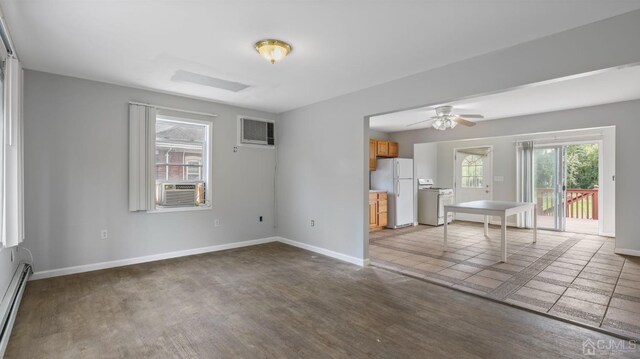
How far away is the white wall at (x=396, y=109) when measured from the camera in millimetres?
2424

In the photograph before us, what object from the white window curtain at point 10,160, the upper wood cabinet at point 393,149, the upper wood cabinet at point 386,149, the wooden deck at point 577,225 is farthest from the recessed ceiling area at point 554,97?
the white window curtain at point 10,160

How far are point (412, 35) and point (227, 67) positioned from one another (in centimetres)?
198

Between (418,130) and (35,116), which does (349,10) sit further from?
(418,130)

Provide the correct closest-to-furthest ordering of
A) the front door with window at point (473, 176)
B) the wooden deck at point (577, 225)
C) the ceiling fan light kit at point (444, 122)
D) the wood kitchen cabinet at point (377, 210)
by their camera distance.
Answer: the ceiling fan light kit at point (444, 122), the wooden deck at point (577, 225), the wood kitchen cabinet at point (377, 210), the front door with window at point (473, 176)

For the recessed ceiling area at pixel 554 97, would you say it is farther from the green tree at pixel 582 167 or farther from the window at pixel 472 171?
the green tree at pixel 582 167

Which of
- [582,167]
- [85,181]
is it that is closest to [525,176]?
[582,167]

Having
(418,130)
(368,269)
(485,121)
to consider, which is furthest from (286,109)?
(485,121)

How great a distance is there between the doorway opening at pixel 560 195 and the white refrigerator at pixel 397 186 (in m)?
2.92

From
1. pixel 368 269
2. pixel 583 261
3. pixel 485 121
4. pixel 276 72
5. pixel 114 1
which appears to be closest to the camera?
pixel 114 1

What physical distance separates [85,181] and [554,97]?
258 inches

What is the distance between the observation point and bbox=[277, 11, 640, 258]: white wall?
2424mm

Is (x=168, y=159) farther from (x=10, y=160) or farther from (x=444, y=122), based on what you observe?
(x=444, y=122)

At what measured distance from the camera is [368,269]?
4.00 meters

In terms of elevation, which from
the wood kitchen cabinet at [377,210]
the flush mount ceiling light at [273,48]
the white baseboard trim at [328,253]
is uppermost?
the flush mount ceiling light at [273,48]
